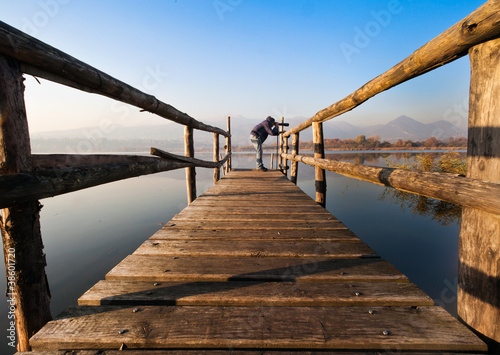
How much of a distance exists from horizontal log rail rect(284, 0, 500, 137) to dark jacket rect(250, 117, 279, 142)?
5.61m

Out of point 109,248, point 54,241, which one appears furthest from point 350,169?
point 54,241

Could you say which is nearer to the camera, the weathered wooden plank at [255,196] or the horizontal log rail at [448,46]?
the horizontal log rail at [448,46]

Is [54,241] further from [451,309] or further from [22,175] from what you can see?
[451,309]

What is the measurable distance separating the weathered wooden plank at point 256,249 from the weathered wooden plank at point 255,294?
0.40m

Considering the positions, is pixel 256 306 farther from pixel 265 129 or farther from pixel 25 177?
pixel 265 129

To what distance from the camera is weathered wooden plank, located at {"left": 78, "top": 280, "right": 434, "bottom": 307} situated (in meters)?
1.20

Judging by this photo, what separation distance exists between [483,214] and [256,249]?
145 cm

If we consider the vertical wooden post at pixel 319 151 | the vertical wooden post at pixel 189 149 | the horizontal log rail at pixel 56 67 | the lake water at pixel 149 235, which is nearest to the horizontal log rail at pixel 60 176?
the horizontal log rail at pixel 56 67

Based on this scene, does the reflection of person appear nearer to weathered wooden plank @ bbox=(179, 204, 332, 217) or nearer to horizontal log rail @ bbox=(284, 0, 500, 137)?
weathered wooden plank @ bbox=(179, 204, 332, 217)

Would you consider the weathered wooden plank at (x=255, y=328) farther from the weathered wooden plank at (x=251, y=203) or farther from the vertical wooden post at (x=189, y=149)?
the vertical wooden post at (x=189, y=149)

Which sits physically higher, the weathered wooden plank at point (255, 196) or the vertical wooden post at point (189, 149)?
the vertical wooden post at point (189, 149)

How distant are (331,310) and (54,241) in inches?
385

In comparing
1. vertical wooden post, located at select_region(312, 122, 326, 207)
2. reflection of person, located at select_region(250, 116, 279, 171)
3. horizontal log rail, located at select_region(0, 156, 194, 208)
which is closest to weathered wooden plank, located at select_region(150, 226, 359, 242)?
horizontal log rail, located at select_region(0, 156, 194, 208)

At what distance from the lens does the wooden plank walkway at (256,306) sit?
3.11 feet
